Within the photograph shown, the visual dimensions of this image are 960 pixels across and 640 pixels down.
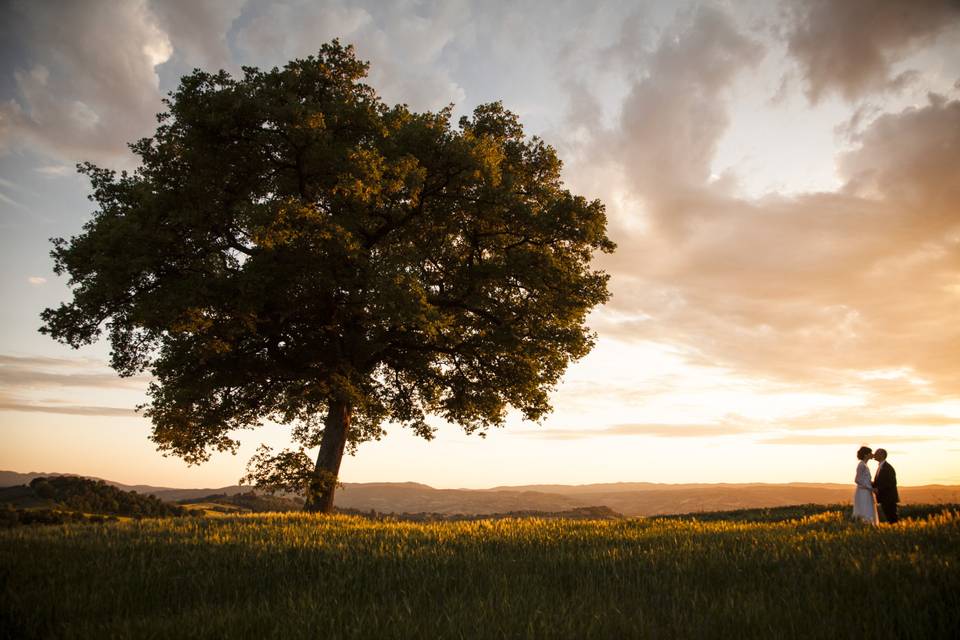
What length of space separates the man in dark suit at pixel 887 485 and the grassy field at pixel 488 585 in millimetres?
6425

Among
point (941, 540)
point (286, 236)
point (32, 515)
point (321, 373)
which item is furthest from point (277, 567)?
point (32, 515)

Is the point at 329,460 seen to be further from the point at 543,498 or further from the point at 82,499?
the point at 543,498

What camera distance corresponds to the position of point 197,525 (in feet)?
40.1

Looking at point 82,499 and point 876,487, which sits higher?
point 876,487

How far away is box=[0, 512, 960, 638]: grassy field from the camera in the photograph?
4893 millimetres

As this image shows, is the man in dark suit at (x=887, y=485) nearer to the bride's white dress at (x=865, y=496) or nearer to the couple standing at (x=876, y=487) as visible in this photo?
the couple standing at (x=876, y=487)

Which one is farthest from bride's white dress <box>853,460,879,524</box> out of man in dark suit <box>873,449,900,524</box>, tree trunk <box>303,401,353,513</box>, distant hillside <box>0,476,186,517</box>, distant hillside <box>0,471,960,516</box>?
distant hillside <box>0,471,960,516</box>

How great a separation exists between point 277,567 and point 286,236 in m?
11.0

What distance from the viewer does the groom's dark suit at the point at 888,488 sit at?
15.1 m

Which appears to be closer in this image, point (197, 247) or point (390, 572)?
point (390, 572)

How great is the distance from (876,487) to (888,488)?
0.89 ft

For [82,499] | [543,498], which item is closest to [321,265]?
[82,499]

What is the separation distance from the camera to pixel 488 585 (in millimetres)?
6457

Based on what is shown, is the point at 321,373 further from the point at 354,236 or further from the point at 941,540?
the point at 941,540
